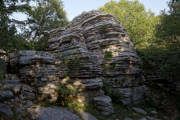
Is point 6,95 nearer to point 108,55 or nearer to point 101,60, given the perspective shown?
point 101,60

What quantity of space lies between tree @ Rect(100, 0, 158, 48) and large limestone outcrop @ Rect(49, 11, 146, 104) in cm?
1312

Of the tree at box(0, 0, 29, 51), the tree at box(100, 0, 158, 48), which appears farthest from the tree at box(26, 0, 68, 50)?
the tree at box(0, 0, 29, 51)

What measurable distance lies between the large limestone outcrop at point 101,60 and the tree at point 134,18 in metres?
13.1

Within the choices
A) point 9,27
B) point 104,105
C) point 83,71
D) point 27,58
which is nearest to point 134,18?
point 83,71

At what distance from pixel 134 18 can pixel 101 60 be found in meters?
19.5

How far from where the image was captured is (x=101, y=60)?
39.0 ft

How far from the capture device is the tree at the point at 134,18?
2480 cm

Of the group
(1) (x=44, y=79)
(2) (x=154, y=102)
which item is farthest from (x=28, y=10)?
(2) (x=154, y=102)

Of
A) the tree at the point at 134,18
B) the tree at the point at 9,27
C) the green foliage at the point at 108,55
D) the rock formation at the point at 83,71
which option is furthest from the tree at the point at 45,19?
the tree at the point at 9,27

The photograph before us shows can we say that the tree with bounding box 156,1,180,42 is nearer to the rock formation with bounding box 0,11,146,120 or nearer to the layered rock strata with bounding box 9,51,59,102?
the rock formation with bounding box 0,11,146,120

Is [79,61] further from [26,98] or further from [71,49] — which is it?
[26,98]

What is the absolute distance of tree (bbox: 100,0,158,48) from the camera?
24.8m

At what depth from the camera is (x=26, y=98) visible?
286 inches

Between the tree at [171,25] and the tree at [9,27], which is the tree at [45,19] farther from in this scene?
the tree at [171,25]
